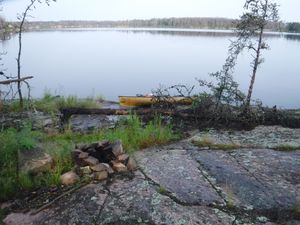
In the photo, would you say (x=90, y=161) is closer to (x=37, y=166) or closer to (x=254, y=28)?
(x=37, y=166)

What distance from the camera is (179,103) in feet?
26.8

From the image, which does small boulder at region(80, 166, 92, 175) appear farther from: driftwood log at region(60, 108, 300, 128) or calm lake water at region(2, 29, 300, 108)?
calm lake water at region(2, 29, 300, 108)

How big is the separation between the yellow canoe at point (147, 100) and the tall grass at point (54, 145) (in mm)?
1058

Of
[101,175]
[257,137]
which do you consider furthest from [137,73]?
[101,175]

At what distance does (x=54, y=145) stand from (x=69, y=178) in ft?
4.55

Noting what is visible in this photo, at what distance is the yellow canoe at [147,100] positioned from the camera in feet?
25.6

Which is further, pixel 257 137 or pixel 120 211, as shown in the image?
pixel 257 137

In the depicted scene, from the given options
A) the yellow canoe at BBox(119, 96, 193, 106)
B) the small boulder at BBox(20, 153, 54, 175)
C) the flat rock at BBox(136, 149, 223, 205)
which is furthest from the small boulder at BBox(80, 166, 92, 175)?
the yellow canoe at BBox(119, 96, 193, 106)

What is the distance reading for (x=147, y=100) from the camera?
8.70 meters

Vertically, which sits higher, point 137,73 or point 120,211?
point 120,211

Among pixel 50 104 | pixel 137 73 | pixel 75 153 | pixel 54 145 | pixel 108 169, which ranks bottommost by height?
pixel 137 73

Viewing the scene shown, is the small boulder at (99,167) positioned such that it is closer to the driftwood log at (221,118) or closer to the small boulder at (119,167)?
the small boulder at (119,167)

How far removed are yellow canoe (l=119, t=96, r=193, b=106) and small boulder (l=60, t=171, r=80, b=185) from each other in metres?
3.61

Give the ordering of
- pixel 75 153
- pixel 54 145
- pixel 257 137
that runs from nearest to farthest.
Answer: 1. pixel 75 153
2. pixel 54 145
3. pixel 257 137
